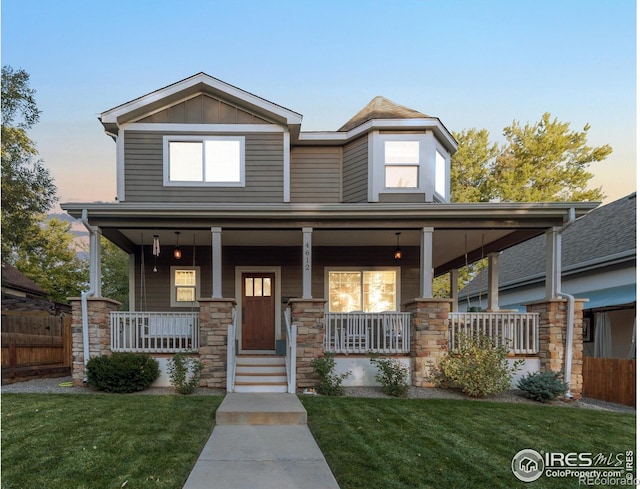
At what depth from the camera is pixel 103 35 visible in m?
12.3

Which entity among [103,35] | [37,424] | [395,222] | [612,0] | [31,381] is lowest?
[31,381]

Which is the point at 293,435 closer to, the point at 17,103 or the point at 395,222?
the point at 395,222

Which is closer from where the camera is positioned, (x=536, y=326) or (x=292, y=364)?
(x=292, y=364)

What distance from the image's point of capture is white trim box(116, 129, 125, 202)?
9.88m

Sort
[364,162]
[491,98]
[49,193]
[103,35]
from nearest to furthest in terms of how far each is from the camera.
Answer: [364,162]
[103,35]
[49,193]
[491,98]

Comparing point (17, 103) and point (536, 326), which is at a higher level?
point (17, 103)

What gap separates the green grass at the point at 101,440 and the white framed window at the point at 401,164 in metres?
6.48

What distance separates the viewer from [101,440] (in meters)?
4.52

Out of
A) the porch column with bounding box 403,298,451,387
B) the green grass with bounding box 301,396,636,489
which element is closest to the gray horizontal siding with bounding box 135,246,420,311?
the porch column with bounding box 403,298,451,387

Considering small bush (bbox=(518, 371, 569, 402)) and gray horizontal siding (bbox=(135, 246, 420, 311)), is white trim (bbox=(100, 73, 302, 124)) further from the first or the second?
small bush (bbox=(518, 371, 569, 402))

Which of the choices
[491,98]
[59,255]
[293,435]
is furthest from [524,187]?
[59,255]

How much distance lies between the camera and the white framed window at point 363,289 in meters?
11.1

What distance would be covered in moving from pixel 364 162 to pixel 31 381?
8575 mm

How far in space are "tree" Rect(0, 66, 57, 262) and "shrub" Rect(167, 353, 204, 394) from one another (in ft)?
31.4
